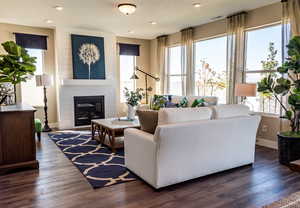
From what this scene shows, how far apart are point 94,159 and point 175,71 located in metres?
4.37

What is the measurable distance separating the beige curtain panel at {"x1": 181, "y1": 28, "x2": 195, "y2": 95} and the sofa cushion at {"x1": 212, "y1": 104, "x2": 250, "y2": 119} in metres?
3.16

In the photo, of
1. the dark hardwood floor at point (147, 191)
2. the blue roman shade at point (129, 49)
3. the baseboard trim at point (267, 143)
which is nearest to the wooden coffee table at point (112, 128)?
the dark hardwood floor at point (147, 191)

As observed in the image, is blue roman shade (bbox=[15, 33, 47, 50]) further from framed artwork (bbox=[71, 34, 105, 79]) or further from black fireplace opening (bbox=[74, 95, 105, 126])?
black fireplace opening (bbox=[74, 95, 105, 126])

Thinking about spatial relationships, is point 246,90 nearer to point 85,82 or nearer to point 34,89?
point 85,82

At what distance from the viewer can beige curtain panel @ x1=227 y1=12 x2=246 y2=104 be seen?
16.1ft

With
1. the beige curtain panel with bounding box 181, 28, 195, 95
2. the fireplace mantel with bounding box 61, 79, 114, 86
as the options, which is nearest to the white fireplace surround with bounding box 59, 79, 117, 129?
the fireplace mantel with bounding box 61, 79, 114, 86

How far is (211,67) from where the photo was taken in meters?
5.96

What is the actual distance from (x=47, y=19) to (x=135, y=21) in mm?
2086

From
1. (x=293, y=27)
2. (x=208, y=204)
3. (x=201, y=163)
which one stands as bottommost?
(x=208, y=204)

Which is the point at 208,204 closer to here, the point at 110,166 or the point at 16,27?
the point at 110,166

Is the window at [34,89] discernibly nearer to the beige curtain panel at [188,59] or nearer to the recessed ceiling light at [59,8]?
the recessed ceiling light at [59,8]

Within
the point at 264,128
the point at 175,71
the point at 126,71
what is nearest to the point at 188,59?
the point at 175,71

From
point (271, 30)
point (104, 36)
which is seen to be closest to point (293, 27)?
point (271, 30)

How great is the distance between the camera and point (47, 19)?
5.36m
